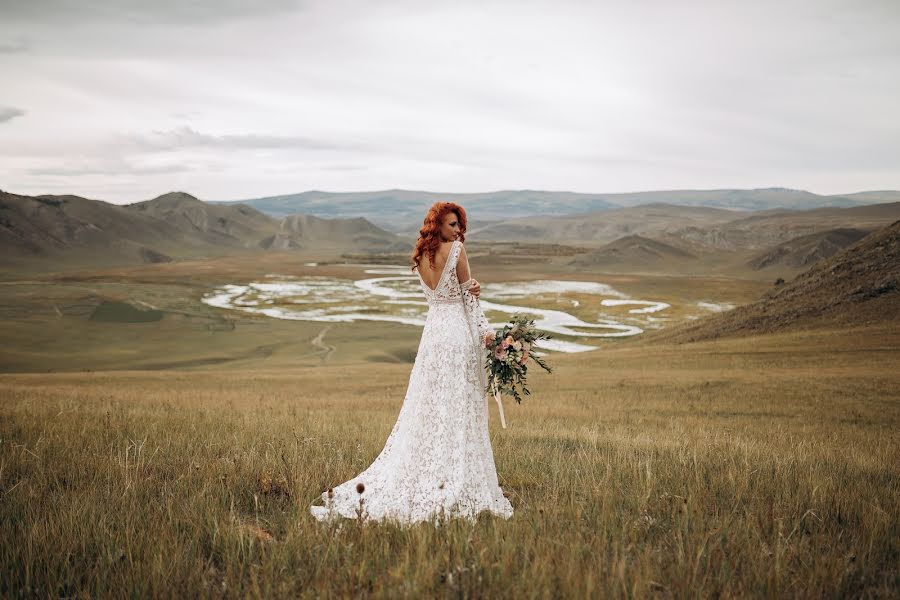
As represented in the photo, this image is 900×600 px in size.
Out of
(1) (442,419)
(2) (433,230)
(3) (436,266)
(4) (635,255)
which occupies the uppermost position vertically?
(4) (635,255)

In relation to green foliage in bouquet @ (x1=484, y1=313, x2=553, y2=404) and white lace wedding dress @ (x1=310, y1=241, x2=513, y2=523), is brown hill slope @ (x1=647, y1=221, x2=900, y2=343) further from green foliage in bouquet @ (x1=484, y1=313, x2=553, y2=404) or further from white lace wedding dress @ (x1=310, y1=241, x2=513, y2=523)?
white lace wedding dress @ (x1=310, y1=241, x2=513, y2=523)

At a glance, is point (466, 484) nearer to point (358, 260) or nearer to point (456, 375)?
point (456, 375)

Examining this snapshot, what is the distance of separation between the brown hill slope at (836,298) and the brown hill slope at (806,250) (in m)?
106

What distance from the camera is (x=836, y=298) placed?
98.9 feet

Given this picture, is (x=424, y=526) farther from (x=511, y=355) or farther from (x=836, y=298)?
(x=836, y=298)

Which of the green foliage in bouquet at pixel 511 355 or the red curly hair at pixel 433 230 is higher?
the red curly hair at pixel 433 230

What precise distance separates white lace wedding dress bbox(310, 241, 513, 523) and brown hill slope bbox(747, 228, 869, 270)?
140 meters

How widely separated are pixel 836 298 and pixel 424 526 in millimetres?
31852

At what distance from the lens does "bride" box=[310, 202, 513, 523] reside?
6.14 m

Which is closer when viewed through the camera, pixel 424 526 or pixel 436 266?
pixel 424 526

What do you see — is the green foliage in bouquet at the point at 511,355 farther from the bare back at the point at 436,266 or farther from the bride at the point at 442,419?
the bare back at the point at 436,266

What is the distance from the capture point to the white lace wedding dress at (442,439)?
240 inches

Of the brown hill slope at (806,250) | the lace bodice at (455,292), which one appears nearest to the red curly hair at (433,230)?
the lace bodice at (455,292)

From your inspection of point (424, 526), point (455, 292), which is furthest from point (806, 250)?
point (424, 526)
